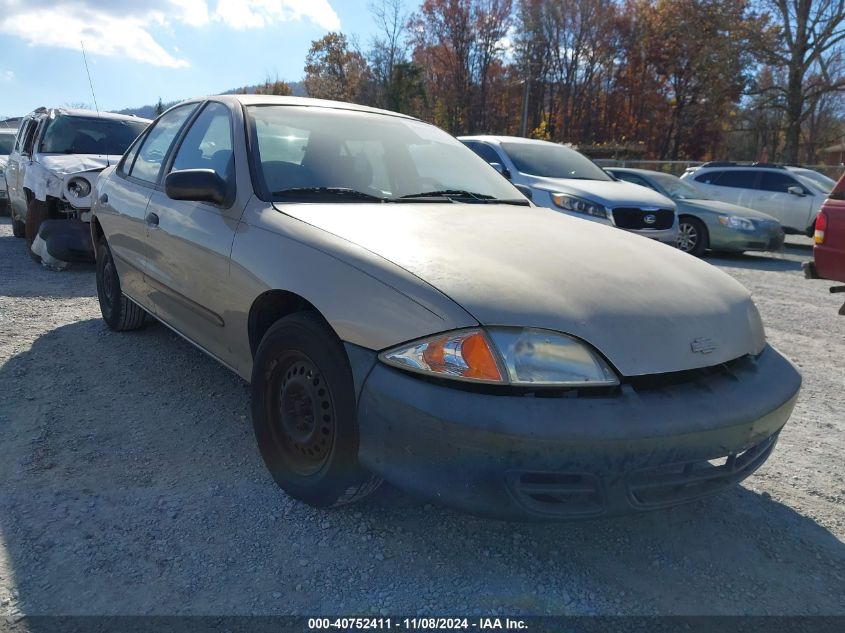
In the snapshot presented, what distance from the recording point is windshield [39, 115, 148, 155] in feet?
25.4

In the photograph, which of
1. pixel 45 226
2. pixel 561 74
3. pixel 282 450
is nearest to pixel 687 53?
pixel 561 74

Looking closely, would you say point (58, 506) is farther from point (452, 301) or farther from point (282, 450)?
point (452, 301)

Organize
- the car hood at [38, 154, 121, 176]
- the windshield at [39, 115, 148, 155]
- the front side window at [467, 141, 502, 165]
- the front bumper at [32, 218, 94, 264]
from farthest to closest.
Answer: the front side window at [467, 141, 502, 165]
the windshield at [39, 115, 148, 155]
the car hood at [38, 154, 121, 176]
the front bumper at [32, 218, 94, 264]

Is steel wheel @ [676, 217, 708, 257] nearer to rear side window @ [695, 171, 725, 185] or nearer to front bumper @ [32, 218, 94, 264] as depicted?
rear side window @ [695, 171, 725, 185]

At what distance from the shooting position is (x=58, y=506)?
2.54 meters

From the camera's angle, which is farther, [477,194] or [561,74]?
[561,74]

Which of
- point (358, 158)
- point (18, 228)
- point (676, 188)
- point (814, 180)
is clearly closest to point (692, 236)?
point (676, 188)

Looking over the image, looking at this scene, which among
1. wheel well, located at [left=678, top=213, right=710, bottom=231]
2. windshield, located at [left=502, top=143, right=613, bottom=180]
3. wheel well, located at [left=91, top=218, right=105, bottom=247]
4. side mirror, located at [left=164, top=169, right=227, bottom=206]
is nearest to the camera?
side mirror, located at [left=164, top=169, right=227, bottom=206]

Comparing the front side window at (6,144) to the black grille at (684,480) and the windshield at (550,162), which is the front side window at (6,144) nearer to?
the windshield at (550,162)

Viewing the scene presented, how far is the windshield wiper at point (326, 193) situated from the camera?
2850mm

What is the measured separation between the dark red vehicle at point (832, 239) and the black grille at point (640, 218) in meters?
2.53

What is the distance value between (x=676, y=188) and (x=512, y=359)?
10.9m

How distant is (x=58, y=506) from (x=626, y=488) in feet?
6.98

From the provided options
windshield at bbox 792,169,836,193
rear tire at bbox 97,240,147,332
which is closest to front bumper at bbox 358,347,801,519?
rear tire at bbox 97,240,147,332
